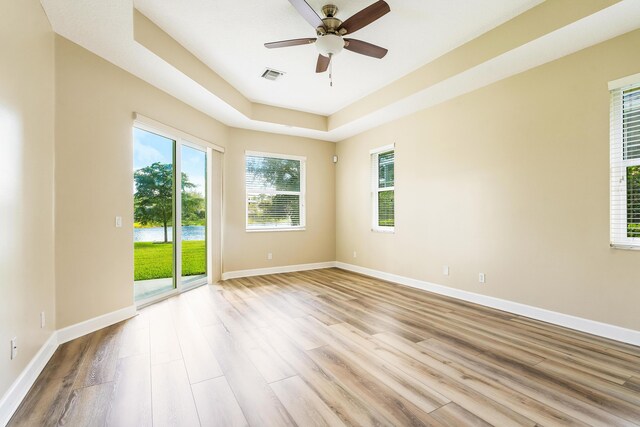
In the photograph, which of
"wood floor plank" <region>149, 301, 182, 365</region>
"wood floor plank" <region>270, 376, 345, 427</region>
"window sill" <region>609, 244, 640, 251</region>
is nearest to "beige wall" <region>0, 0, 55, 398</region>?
"wood floor plank" <region>149, 301, 182, 365</region>

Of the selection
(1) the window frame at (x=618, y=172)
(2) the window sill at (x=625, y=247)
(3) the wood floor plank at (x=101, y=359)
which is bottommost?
(3) the wood floor plank at (x=101, y=359)

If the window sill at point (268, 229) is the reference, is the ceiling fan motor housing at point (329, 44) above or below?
above

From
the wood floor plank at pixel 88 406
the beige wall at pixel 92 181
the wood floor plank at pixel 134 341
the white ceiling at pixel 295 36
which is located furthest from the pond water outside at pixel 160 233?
the wood floor plank at pixel 88 406

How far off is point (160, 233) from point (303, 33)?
10.4 feet

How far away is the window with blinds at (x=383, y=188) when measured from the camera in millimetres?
5398

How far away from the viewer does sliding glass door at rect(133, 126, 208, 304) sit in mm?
3896

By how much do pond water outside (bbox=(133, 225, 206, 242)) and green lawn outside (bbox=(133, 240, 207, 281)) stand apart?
0.20ft

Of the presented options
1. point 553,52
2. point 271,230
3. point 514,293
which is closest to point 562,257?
point 514,293

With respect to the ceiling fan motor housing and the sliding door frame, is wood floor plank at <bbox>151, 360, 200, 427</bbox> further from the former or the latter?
the ceiling fan motor housing

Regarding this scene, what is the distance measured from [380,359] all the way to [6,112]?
120 inches

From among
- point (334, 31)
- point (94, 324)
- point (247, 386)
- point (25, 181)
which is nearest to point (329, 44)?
point (334, 31)

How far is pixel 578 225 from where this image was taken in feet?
9.98

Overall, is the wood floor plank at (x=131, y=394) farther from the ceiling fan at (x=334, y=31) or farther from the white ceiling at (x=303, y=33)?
the white ceiling at (x=303, y=33)

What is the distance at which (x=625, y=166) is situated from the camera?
9.19 feet
